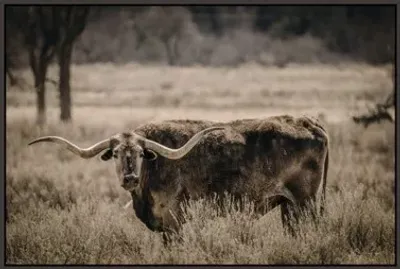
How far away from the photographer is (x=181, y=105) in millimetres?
17484

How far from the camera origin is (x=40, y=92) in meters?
14.8

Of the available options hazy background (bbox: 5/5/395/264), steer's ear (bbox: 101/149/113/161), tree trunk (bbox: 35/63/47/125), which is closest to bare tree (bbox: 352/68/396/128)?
hazy background (bbox: 5/5/395/264)

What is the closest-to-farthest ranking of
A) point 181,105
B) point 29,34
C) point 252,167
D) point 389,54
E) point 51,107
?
point 252,167, point 389,54, point 29,34, point 51,107, point 181,105

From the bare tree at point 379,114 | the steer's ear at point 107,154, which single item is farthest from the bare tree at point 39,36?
the steer's ear at point 107,154

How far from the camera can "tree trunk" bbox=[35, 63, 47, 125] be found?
14.5 metres

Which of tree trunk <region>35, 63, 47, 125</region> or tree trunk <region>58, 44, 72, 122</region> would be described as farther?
tree trunk <region>58, 44, 72, 122</region>

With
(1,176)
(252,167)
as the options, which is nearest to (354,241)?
(252,167)

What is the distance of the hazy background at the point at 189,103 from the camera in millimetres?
7688

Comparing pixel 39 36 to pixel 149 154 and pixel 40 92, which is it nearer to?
pixel 40 92

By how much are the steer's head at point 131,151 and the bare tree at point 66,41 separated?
7.63 m

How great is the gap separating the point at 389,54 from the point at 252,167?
651 centimetres

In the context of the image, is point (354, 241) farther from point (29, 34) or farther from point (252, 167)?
point (29, 34)

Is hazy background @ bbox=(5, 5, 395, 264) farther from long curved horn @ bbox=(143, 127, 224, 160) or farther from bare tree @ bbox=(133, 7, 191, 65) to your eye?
long curved horn @ bbox=(143, 127, 224, 160)

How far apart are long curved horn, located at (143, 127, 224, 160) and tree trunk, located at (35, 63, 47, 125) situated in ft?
25.1
